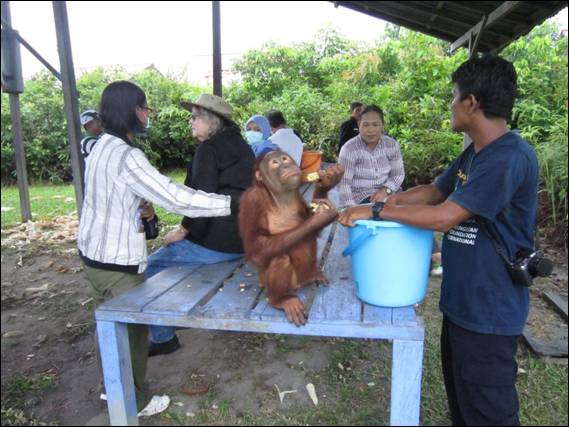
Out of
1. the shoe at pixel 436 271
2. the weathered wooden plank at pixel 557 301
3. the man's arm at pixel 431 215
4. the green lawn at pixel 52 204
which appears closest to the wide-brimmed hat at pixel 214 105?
the man's arm at pixel 431 215

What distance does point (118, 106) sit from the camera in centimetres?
228

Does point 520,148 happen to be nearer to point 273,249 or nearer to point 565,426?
point 273,249

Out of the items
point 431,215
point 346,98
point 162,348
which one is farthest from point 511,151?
point 346,98

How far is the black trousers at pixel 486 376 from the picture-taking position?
1891 mm

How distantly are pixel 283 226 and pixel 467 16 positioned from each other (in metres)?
3.81

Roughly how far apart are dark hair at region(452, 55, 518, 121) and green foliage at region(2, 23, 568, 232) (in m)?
3.76

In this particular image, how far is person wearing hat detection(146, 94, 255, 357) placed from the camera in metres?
2.84

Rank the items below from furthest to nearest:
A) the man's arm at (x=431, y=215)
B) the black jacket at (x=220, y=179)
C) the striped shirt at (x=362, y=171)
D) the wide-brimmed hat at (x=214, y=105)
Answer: the striped shirt at (x=362, y=171) < the wide-brimmed hat at (x=214, y=105) < the black jacket at (x=220, y=179) < the man's arm at (x=431, y=215)

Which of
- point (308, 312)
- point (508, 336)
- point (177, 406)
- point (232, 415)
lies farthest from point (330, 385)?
point (508, 336)

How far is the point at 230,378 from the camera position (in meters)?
3.06

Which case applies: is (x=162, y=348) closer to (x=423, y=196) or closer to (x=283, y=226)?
(x=283, y=226)

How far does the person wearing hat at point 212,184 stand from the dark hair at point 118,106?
609 mm

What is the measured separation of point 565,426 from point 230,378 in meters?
2.08

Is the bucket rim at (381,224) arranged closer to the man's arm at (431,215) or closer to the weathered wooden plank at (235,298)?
the man's arm at (431,215)
